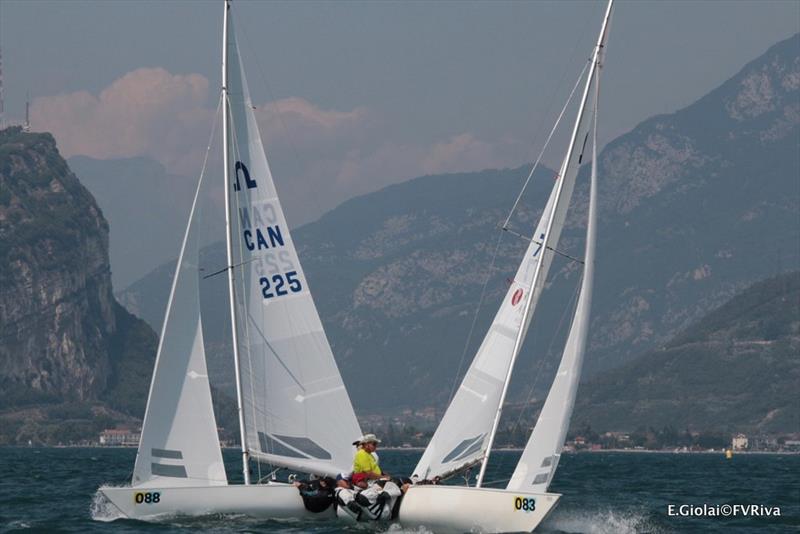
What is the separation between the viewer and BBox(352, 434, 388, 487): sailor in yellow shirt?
4106cm

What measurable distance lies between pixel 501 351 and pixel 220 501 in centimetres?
808

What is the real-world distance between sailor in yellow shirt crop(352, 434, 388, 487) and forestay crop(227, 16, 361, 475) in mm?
1544

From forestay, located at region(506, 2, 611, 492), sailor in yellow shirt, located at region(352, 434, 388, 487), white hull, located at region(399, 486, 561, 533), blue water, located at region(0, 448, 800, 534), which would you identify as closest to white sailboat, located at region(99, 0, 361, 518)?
blue water, located at region(0, 448, 800, 534)

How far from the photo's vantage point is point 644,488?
8338cm

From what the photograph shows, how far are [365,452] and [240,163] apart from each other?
7994mm

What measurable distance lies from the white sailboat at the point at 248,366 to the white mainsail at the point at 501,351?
2584 millimetres

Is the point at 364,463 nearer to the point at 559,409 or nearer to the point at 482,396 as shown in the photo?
the point at 482,396

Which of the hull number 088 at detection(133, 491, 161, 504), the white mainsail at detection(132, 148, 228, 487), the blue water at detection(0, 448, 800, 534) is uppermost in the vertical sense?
the white mainsail at detection(132, 148, 228, 487)

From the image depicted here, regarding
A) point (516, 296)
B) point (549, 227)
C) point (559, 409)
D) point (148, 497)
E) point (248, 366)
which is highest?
point (549, 227)

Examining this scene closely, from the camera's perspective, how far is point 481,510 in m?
39.3

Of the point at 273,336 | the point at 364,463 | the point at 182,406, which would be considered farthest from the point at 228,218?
the point at 364,463

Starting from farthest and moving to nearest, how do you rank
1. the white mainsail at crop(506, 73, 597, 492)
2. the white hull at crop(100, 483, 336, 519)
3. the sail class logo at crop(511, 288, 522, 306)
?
the sail class logo at crop(511, 288, 522, 306), the white mainsail at crop(506, 73, 597, 492), the white hull at crop(100, 483, 336, 519)

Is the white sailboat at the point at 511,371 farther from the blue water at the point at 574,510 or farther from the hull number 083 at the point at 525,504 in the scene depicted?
the blue water at the point at 574,510

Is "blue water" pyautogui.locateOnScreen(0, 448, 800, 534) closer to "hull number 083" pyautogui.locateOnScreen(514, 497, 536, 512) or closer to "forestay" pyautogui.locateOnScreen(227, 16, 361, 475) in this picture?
"forestay" pyautogui.locateOnScreen(227, 16, 361, 475)
